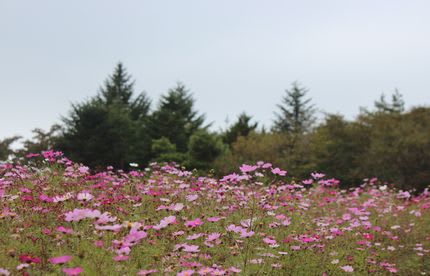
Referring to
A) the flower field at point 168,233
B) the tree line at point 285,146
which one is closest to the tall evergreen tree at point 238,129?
the tree line at point 285,146

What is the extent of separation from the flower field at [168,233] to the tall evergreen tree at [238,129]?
22.9m

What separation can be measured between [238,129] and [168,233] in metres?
26.6

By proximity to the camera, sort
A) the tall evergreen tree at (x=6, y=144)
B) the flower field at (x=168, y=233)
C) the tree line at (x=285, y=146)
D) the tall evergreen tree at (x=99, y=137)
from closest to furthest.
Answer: the flower field at (x=168, y=233) → the tree line at (x=285, y=146) → the tall evergreen tree at (x=99, y=137) → the tall evergreen tree at (x=6, y=144)

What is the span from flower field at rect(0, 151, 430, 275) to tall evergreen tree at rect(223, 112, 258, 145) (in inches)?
900

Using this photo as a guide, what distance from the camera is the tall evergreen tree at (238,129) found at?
30953 millimetres

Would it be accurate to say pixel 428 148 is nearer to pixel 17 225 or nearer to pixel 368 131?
pixel 368 131

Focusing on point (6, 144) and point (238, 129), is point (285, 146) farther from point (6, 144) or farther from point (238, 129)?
point (6, 144)

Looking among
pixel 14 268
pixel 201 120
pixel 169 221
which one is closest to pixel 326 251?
pixel 169 221

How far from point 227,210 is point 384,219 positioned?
376cm

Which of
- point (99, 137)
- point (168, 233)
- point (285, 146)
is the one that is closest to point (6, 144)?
point (99, 137)

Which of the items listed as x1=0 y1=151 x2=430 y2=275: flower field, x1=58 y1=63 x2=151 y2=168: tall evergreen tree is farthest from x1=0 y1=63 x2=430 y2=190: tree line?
x1=0 y1=151 x2=430 y2=275: flower field

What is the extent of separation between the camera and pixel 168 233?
4.86 m

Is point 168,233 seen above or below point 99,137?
below

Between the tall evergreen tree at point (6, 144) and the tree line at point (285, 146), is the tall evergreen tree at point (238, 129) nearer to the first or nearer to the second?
the tree line at point (285, 146)
